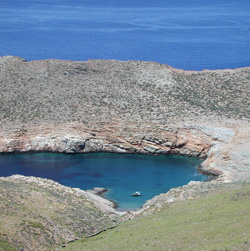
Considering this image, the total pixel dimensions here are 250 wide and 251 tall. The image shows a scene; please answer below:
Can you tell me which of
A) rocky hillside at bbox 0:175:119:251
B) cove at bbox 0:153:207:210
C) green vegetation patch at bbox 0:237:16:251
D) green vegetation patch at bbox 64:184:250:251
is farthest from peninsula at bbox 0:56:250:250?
green vegetation patch at bbox 0:237:16:251

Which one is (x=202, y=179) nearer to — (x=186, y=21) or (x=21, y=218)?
(x=21, y=218)

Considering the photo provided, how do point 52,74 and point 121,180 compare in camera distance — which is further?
point 52,74

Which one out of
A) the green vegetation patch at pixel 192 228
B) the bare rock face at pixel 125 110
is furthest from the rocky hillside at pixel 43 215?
the bare rock face at pixel 125 110

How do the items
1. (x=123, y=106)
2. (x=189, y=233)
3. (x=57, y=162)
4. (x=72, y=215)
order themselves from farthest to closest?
(x=123, y=106)
(x=57, y=162)
(x=72, y=215)
(x=189, y=233)

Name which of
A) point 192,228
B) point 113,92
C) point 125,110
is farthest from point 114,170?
point 192,228

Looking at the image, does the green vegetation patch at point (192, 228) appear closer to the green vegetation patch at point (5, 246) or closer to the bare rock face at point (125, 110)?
the green vegetation patch at point (5, 246)

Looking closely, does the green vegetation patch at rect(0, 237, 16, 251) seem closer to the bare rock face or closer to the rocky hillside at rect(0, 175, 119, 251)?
the rocky hillside at rect(0, 175, 119, 251)

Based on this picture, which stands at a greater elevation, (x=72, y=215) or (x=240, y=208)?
(x=240, y=208)

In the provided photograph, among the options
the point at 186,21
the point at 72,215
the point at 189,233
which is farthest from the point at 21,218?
the point at 186,21
